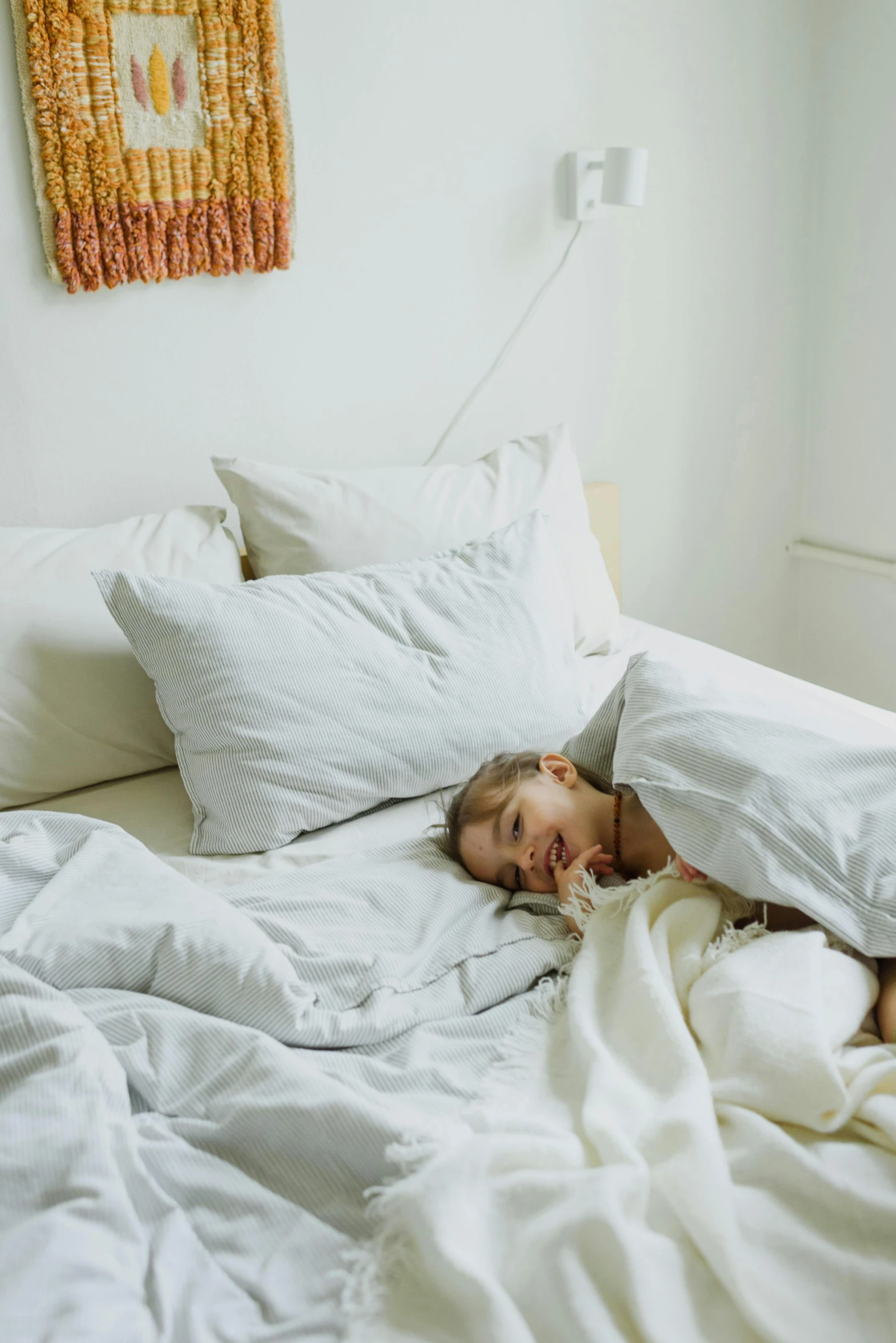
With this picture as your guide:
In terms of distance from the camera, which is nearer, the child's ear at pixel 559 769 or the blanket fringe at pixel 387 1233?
the blanket fringe at pixel 387 1233

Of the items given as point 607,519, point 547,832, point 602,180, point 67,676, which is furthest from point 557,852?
point 602,180

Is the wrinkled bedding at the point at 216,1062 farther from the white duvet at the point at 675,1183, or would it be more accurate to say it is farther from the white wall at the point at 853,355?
the white wall at the point at 853,355

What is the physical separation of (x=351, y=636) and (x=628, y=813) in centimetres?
46

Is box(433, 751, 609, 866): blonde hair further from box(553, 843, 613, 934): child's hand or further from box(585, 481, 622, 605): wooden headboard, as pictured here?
box(585, 481, 622, 605): wooden headboard

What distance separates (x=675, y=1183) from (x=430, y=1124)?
0.60 ft

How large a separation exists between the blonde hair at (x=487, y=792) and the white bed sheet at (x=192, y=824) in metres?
0.10

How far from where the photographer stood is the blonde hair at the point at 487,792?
129cm

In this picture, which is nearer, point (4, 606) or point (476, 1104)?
point (476, 1104)

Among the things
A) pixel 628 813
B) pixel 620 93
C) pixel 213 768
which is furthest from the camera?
pixel 620 93

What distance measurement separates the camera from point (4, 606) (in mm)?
1507

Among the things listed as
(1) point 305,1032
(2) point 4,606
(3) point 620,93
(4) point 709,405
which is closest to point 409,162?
(3) point 620,93

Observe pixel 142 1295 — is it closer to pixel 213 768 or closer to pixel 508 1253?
pixel 508 1253

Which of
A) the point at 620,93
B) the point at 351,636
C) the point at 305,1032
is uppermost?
the point at 620,93

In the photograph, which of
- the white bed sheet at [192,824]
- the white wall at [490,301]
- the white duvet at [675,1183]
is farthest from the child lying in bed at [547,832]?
the white wall at [490,301]
